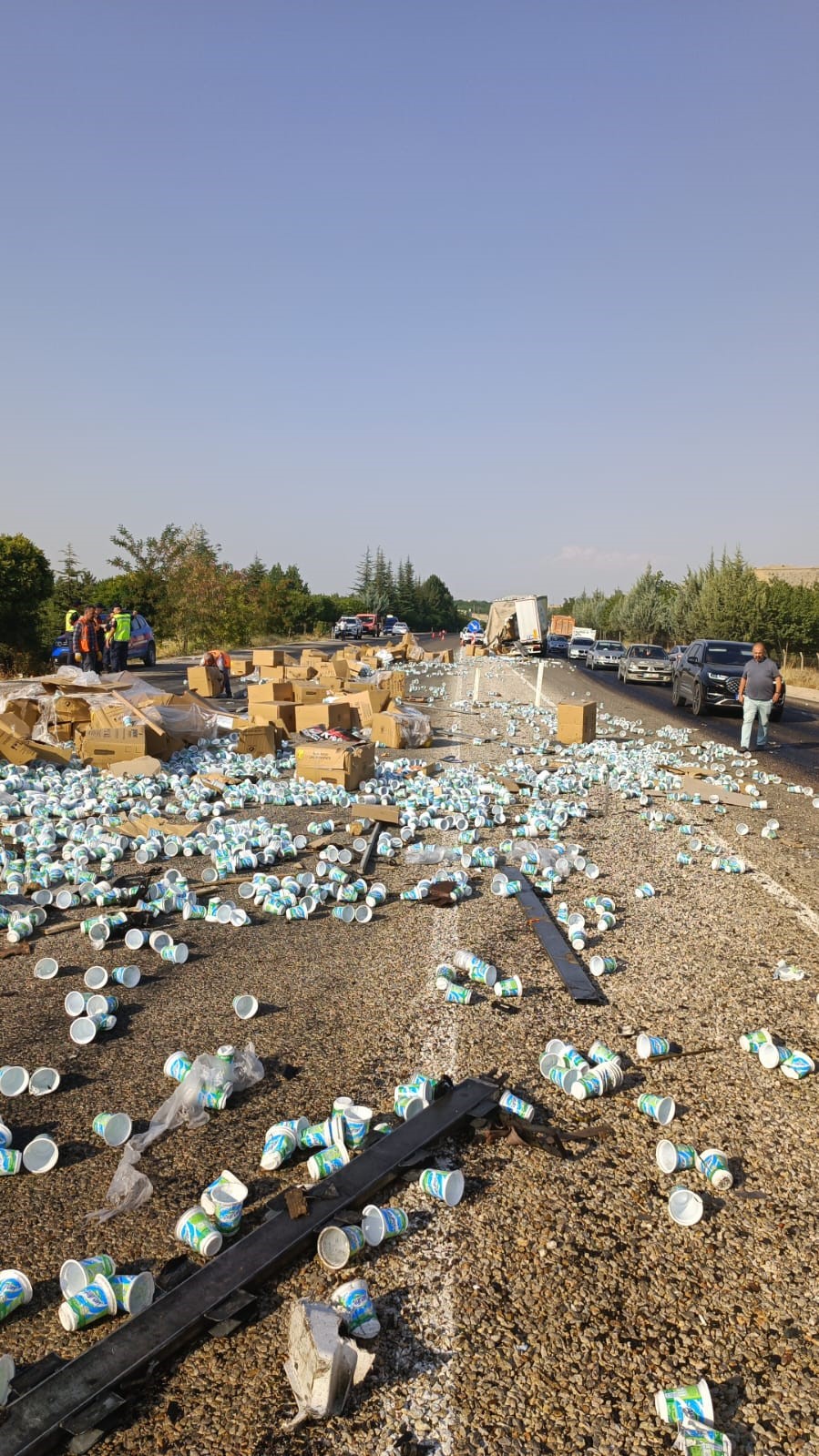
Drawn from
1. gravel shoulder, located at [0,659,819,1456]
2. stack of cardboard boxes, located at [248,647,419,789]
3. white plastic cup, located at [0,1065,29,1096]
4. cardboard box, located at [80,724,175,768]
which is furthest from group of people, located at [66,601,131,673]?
white plastic cup, located at [0,1065,29,1096]

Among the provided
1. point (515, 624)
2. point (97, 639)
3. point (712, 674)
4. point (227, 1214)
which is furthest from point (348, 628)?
point (227, 1214)

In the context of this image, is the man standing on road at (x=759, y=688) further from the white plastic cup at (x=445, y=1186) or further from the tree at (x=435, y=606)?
the tree at (x=435, y=606)

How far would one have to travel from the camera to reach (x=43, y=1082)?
11.5ft

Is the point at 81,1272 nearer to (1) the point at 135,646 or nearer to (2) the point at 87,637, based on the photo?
(2) the point at 87,637

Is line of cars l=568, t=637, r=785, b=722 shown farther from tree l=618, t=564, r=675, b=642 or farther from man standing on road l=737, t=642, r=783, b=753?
tree l=618, t=564, r=675, b=642

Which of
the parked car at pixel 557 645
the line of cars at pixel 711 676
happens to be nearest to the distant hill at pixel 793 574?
the parked car at pixel 557 645

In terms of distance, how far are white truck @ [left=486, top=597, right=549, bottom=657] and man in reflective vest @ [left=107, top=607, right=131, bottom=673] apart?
2194cm

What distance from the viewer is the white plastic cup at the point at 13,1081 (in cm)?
349

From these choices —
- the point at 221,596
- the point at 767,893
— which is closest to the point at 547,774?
the point at 767,893

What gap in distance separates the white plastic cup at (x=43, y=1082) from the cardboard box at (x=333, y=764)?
6.08 metres

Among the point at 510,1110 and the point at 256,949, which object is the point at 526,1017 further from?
the point at 256,949

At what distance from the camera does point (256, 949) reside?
5098 mm

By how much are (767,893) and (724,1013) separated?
7.74ft

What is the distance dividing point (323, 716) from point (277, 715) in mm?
714
